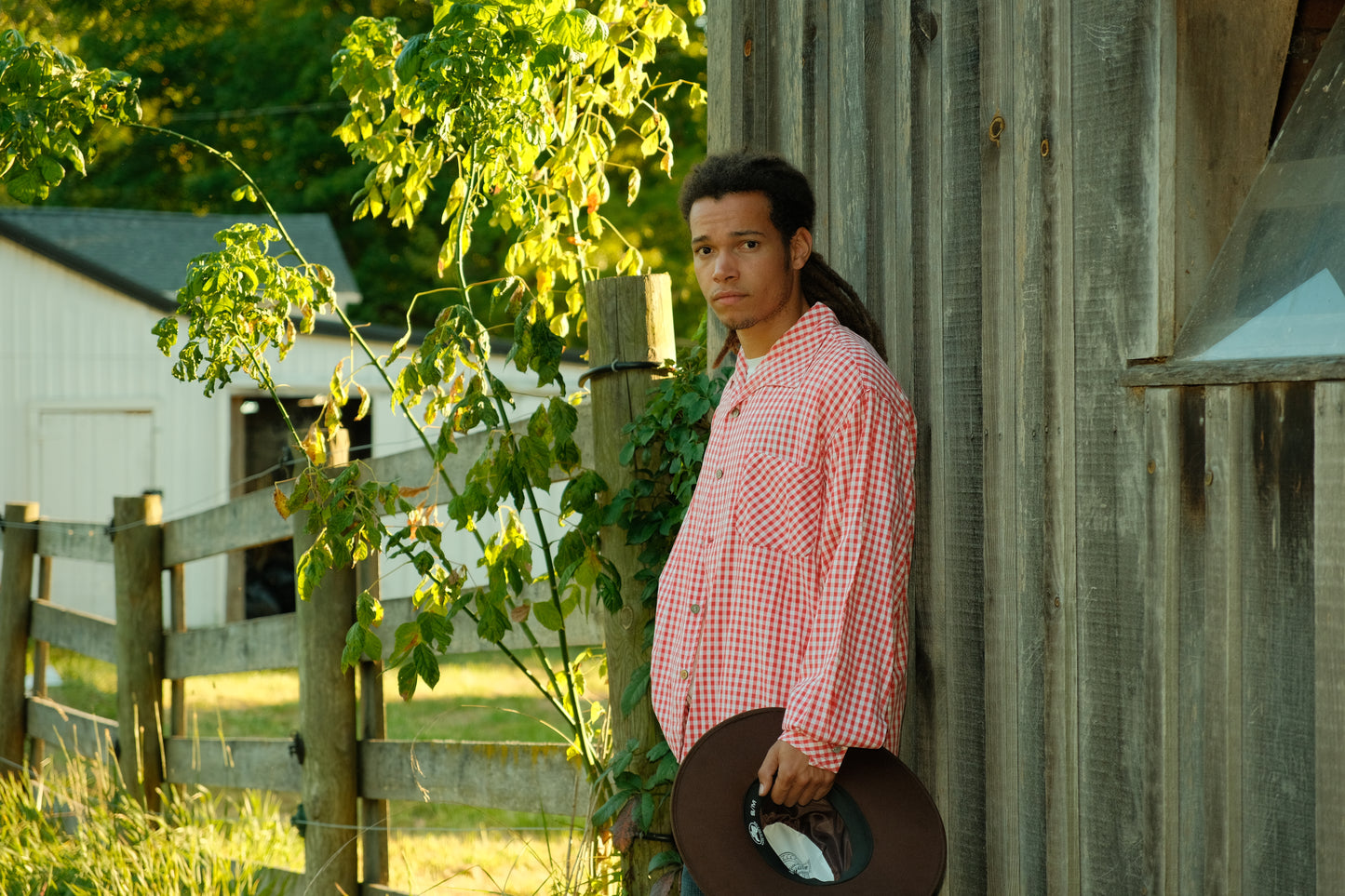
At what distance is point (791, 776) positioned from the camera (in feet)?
6.93

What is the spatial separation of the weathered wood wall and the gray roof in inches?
541

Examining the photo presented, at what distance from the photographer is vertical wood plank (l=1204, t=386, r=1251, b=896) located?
1970 mm

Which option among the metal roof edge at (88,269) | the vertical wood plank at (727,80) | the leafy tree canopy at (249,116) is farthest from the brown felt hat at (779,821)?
the leafy tree canopy at (249,116)

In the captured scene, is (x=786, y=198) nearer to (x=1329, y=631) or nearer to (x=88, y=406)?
(x=1329, y=631)

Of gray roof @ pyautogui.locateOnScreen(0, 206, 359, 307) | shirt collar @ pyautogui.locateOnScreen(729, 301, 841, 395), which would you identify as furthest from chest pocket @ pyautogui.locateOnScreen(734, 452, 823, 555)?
gray roof @ pyautogui.locateOnScreen(0, 206, 359, 307)

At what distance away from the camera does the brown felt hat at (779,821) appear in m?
2.12

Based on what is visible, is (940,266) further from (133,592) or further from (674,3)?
(674,3)

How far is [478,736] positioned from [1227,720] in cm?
656

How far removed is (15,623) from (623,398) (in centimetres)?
487

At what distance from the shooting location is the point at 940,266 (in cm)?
261

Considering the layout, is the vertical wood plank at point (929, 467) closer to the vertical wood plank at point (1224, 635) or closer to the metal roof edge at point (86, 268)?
the vertical wood plank at point (1224, 635)

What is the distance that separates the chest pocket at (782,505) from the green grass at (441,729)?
4.46ft

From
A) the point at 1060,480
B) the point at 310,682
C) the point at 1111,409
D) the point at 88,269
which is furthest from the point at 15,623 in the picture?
the point at 88,269

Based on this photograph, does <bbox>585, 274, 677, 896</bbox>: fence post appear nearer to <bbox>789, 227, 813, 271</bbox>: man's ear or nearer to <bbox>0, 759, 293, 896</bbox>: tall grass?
<bbox>789, 227, 813, 271</bbox>: man's ear
